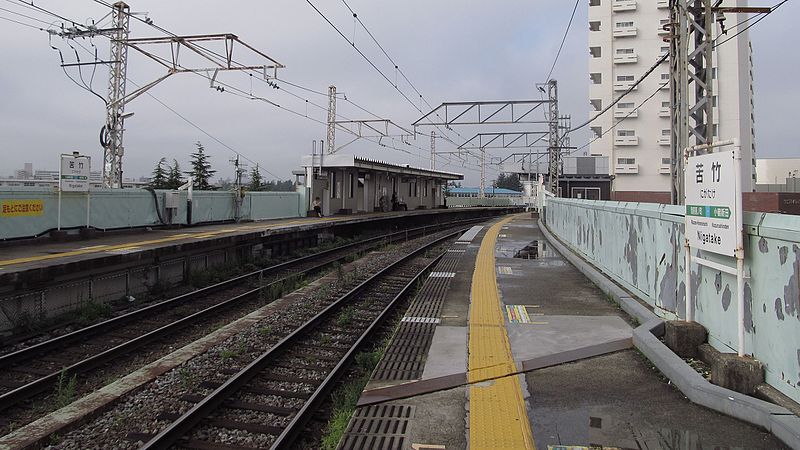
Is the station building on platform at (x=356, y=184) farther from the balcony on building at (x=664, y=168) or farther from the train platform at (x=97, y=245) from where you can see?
the balcony on building at (x=664, y=168)

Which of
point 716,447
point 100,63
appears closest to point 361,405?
point 716,447

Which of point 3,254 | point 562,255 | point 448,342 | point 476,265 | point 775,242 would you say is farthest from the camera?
point 562,255

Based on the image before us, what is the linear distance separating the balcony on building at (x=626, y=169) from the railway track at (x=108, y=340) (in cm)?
4696

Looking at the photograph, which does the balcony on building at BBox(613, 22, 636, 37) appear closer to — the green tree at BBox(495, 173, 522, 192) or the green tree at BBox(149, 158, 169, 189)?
the green tree at BBox(149, 158, 169, 189)

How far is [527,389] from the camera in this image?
4539mm

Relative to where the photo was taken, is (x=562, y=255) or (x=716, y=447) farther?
(x=562, y=255)

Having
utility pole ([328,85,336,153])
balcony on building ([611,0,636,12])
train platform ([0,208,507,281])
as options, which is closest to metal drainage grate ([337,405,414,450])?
train platform ([0,208,507,281])

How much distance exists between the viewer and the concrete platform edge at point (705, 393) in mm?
3373

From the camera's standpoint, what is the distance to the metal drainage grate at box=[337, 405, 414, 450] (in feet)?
12.1

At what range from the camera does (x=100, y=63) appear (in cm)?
2038

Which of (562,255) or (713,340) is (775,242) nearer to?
(713,340)

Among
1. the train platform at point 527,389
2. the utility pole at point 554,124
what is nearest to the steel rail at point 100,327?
the train platform at point 527,389

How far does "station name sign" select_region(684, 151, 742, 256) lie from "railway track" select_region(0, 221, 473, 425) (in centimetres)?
696

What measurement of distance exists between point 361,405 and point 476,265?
8.38 meters
